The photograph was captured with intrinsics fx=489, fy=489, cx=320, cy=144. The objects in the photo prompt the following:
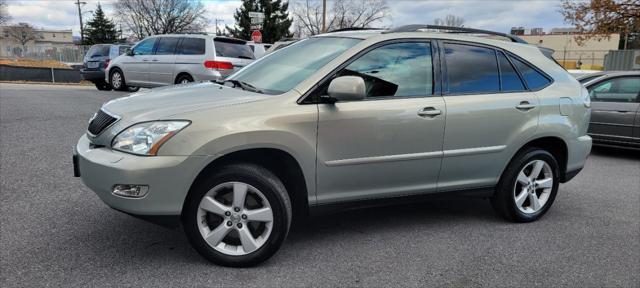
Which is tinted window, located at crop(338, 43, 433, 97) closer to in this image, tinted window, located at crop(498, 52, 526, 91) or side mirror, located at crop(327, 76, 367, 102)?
side mirror, located at crop(327, 76, 367, 102)

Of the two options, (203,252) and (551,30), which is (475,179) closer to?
(203,252)

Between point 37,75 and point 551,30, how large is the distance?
86.0 metres

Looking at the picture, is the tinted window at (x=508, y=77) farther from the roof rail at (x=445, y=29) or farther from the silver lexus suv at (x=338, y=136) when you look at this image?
the roof rail at (x=445, y=29)

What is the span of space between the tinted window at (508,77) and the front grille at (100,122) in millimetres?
3124

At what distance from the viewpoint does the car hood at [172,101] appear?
310cm

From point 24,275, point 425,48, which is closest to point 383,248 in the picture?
point 425,48

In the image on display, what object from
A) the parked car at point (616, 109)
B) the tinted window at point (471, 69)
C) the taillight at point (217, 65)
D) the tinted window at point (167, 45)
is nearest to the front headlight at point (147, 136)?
the tinted window at point (471, 69)

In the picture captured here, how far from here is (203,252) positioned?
319cm

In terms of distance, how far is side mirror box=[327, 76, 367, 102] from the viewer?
3248 mm

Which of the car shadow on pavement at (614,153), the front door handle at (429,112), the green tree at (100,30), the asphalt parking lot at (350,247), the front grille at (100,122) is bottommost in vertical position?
the car shadow on pavement at (614,153)

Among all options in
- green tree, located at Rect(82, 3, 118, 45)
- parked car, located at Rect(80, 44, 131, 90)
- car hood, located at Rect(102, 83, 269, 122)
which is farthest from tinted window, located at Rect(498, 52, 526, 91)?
green tree, located at Rect(82, 3, 118, 45)

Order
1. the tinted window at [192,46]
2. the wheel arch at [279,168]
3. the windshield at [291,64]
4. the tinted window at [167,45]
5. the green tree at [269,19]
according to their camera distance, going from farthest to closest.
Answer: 1. the green tree at [269,19]
2. the tinted window at [167,45]
3. the tinted window at [192,46]
4. the windshield at [291,64]
5. the wheel arch at [279,168]

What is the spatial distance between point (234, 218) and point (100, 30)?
68.8m

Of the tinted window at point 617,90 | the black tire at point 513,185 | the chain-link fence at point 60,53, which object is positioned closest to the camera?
the black tire at point 513,185
